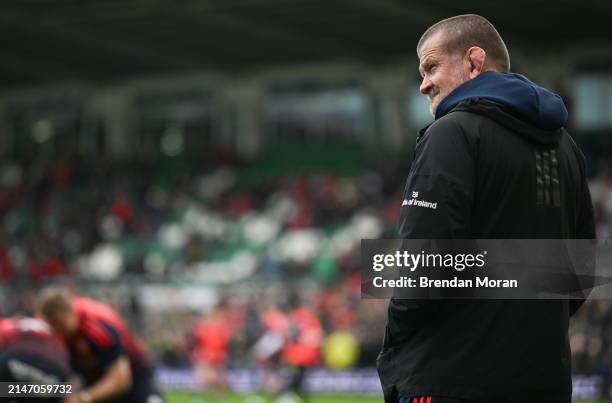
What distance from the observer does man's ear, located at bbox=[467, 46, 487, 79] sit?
142 inches

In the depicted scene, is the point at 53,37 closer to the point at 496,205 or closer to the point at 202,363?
the point at 202,363

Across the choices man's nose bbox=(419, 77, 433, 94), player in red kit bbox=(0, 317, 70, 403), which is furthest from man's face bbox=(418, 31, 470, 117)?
player in red kit bbox=(0, 317, 70, 403)

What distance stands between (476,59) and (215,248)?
26.5 m

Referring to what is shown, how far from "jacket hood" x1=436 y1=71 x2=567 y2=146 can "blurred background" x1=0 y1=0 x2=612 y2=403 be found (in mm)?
15484

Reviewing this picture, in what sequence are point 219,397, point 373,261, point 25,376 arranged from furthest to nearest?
point 219,397 → point 25,376 → point 373,261

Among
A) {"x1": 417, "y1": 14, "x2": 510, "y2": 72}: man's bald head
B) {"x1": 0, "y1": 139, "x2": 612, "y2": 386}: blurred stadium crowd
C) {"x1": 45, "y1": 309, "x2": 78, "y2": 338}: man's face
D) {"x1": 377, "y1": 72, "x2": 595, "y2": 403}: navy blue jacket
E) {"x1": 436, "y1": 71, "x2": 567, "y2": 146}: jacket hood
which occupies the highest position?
{"x1": 417, "y1": 14, "x2": 510, "y2": 72}: man's bald head

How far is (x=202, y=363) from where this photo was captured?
72.5 feet

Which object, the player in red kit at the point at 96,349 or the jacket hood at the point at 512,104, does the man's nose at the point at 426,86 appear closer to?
the jacket hood at the point at 512,104

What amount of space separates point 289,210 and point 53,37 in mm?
8905

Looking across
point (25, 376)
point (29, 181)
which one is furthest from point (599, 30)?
point (25, 376)

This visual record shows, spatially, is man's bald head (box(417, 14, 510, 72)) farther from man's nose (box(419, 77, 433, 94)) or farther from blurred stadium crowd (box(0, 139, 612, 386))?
blurred stadium crowd (box(0, 139, 612, 386))

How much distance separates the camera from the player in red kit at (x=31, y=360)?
4992mm

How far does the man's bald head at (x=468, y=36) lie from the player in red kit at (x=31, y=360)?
7.99 ft

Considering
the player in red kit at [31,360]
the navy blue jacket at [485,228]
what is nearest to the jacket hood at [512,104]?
the navy blue jacket at [485,228]
